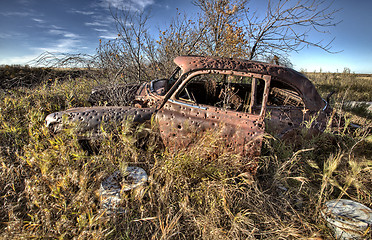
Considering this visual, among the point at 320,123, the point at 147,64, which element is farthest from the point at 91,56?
the point at 320,123

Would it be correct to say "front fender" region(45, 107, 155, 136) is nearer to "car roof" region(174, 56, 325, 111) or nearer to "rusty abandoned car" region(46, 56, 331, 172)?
"rusty abandoned car" region(46, 56, 331, 172)

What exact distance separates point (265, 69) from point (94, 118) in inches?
92.1

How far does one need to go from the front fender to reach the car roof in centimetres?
85

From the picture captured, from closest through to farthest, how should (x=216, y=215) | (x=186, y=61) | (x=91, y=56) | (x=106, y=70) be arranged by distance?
(x=216, y=215), (x=186, y=61), (x=91, y=56), (x=106, y=70)

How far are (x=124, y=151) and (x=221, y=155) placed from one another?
1207mm

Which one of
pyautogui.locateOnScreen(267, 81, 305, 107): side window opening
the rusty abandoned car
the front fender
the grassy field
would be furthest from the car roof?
the front fender

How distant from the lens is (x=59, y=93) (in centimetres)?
Answer: 430

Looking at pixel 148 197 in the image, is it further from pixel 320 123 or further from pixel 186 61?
pixel 320 123

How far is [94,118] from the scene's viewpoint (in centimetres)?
236

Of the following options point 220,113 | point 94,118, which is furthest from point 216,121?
point 94,118

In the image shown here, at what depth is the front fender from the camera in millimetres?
2291

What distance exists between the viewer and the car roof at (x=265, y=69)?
7.82 ft

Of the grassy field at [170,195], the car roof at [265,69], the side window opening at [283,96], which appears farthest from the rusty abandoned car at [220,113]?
the side window opening at [283,96]

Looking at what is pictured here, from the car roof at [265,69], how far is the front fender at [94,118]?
850mm
